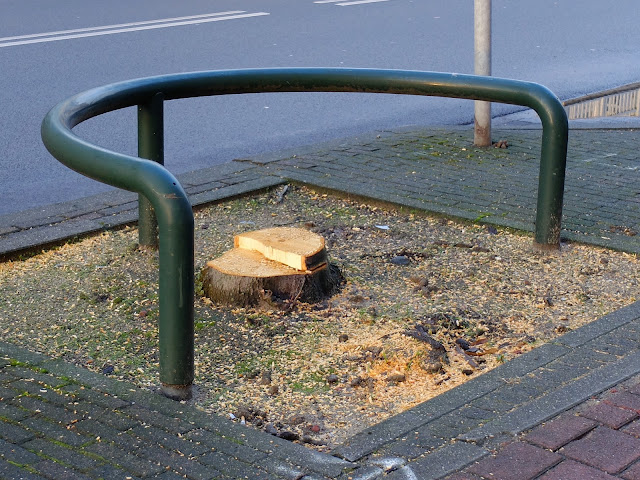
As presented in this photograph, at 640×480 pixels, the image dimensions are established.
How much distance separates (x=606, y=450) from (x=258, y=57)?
829 cm

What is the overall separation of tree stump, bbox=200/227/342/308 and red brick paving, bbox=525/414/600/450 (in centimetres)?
162

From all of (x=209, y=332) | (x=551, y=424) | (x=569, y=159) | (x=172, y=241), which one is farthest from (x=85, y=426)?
(x=569, y=159)

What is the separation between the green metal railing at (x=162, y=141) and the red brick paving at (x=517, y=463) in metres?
1.15

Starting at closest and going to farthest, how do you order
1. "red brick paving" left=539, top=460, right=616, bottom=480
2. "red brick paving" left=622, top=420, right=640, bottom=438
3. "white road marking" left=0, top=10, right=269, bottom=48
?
"red brick paving" left=539, top=460, right=616, bottom=480 < "red brick paving" left=622, top=420, right=640, bottom=438 < "white road marking" left=0, top=10, right=269, bottom=48

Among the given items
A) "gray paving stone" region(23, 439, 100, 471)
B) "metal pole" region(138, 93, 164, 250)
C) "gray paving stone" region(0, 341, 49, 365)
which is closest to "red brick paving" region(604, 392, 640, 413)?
"gray paving stone" region(23, 439, 100, 471)

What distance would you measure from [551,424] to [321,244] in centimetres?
177

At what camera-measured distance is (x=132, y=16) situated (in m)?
13.7

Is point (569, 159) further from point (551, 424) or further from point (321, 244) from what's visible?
point (551, 424)

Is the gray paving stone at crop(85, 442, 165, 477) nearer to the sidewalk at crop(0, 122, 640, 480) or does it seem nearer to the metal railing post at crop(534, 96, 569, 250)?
the sidewalk at crop(0, 122, 640, 480)

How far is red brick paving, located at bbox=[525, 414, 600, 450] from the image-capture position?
3072 millimetres

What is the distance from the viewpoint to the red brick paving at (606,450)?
2957 mm

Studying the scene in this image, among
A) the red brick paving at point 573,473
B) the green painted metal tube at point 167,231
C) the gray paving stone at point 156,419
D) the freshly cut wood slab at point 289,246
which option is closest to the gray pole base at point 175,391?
the green painted metal tube at point 167,231

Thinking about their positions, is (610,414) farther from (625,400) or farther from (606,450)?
(606,450)

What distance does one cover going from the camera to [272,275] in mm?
4500
